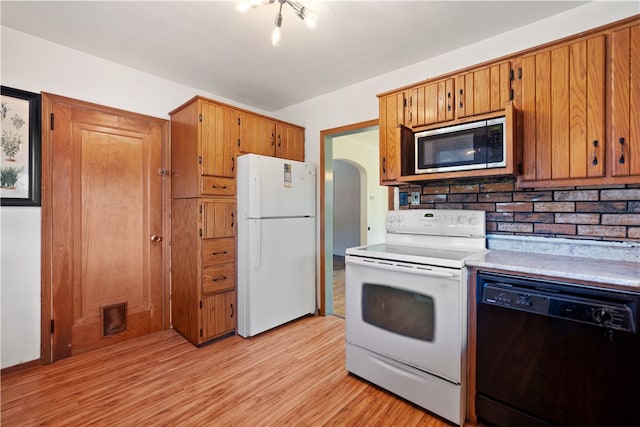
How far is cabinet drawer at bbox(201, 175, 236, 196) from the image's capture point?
100 inches

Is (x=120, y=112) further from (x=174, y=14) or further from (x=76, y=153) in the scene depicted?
(x=174, y=14)

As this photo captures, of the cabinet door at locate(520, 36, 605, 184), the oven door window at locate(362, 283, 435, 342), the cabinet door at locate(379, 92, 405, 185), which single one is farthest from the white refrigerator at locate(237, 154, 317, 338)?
the cabinet door at locate(520, 36, 605, 184)

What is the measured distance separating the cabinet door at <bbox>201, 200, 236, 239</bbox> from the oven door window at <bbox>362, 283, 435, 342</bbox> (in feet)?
4.69

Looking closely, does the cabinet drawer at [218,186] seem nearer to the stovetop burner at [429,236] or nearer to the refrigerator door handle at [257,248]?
the refrigerator door handle at [257,248]

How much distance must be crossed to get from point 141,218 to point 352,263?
6.78 feet

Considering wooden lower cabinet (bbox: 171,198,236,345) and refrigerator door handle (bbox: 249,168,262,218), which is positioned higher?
refrigerator door handle (bbox: 249,168,262,218)

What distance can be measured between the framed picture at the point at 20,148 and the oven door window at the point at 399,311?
2594 millimetres

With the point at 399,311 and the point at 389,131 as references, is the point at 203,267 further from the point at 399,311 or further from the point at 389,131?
the point at 389,131

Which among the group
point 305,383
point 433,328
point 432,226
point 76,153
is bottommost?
point 305,383

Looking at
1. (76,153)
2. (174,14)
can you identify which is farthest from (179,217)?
Result: (174,14)

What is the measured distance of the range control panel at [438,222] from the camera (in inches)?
82.0

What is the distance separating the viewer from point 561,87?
5.50 ft

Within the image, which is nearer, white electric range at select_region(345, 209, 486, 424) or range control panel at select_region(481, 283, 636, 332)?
range control panel at select_region(481, 283, 636, 332)

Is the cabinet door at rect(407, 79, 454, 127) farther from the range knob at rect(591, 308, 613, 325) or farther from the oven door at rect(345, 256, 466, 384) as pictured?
the range knob at rect(591, 308, 613, 325)
